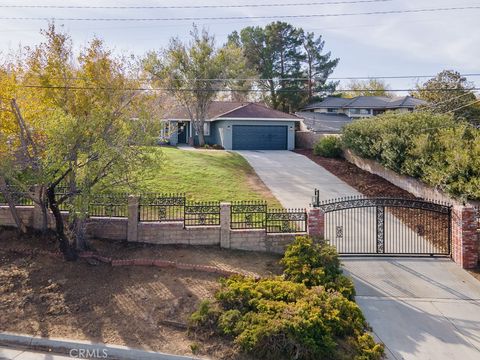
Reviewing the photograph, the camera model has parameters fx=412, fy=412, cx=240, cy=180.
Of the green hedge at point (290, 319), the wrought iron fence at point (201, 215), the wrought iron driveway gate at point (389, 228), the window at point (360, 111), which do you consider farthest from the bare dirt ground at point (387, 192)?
the window at point (360, 111)

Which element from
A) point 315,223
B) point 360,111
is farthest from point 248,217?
point 360,111

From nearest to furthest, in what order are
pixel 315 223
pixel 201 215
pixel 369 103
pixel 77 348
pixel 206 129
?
pixel 77 348 < pixel 315 223 < pixel 201 215 < pixel 206 129 < pixel 369 103

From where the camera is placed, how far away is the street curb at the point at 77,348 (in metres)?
6.39

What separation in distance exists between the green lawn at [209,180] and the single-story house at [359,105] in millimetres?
23346

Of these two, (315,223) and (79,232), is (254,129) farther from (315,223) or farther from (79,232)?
(79,232)

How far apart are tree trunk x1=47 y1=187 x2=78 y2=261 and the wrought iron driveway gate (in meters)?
6.11

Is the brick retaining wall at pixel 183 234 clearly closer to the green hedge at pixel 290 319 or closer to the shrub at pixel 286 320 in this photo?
the green hedge at pixel 290 319

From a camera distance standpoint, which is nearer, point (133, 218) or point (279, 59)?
point (133, 218)

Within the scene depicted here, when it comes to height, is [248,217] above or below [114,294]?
above

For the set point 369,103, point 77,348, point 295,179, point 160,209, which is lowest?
point 77,348

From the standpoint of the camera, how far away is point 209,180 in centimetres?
1766

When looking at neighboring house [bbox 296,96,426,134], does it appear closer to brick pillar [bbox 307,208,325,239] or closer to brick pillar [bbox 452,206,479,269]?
brick pillar [bbox 452,206,479,269]

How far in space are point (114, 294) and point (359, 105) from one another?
39.3 m

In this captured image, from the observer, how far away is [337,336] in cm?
705
